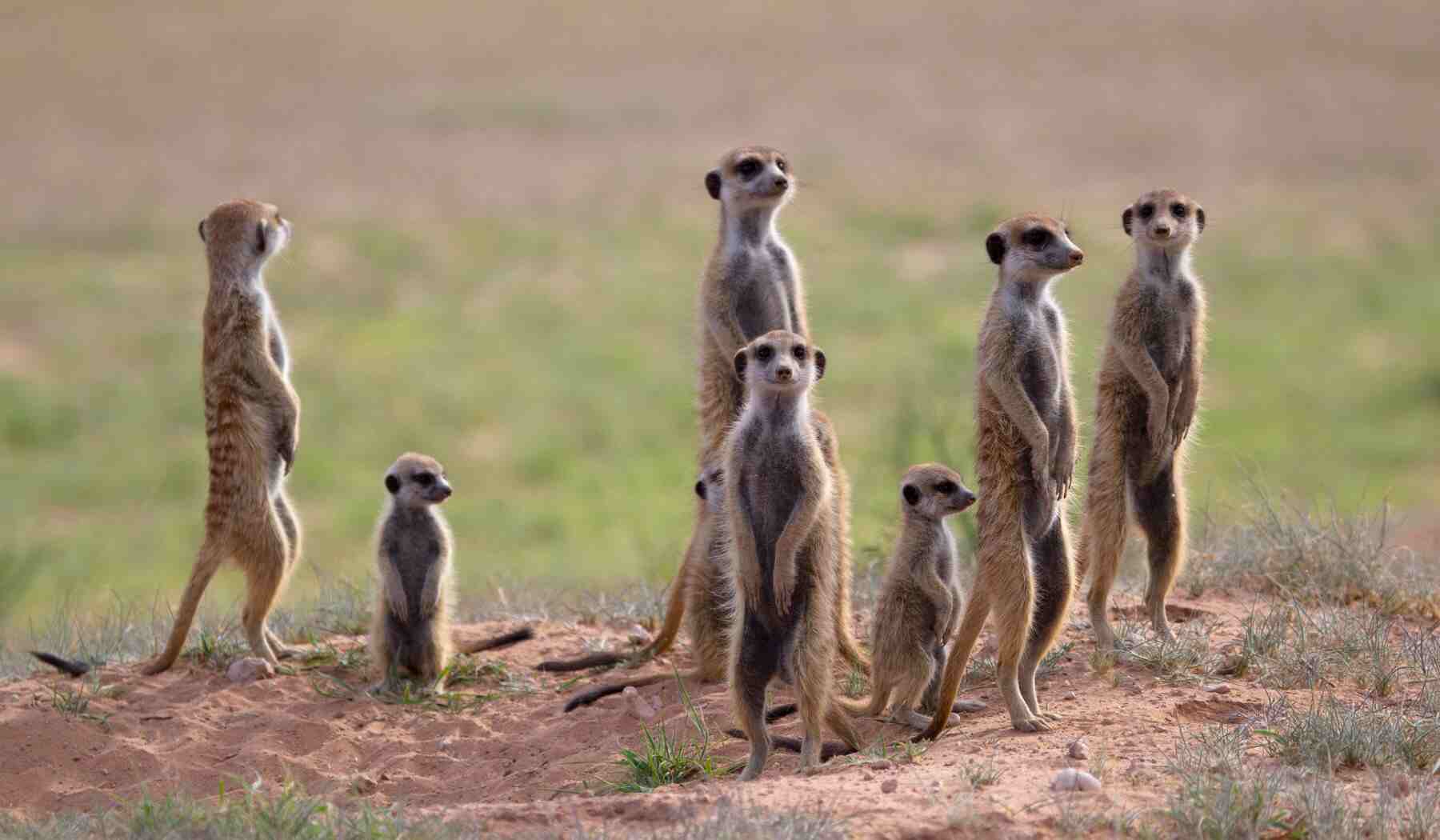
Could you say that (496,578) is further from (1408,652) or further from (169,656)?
(1408,652)

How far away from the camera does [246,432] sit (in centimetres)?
557

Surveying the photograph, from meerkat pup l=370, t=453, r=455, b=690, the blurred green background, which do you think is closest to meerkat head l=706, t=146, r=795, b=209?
meerkat pup l=370, t=453, r=455, b=690

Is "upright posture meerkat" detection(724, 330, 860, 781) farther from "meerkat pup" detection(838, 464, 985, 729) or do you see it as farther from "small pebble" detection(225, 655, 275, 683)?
"small pebble" detection(225, 655, 275, 683)

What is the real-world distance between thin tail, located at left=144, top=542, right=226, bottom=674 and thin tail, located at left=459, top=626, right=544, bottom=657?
2.78ft

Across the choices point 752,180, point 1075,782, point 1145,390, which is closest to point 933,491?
point 1145,390

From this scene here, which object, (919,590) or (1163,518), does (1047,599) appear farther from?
(1163,518)

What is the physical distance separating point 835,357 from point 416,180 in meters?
7.20

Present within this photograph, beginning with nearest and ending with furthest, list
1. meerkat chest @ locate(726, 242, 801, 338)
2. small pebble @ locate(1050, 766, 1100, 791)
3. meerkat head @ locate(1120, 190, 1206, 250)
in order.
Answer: small pebble @ locate(1050, 766, 1100, 791) < meerkat head @ locate(1120, 190, 1206, 250) < meerkat chest @ locate(726, 242, 801, 338)

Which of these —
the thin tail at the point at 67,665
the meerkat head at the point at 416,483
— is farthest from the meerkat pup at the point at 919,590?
the thin tail at the point at 67,665

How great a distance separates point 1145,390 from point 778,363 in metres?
1.24

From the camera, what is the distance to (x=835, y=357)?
1523cm

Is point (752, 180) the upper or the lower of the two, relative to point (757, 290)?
upper

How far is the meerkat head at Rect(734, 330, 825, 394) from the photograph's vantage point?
4.37m

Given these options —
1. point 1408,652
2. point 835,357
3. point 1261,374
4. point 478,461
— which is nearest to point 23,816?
point 1408,652
